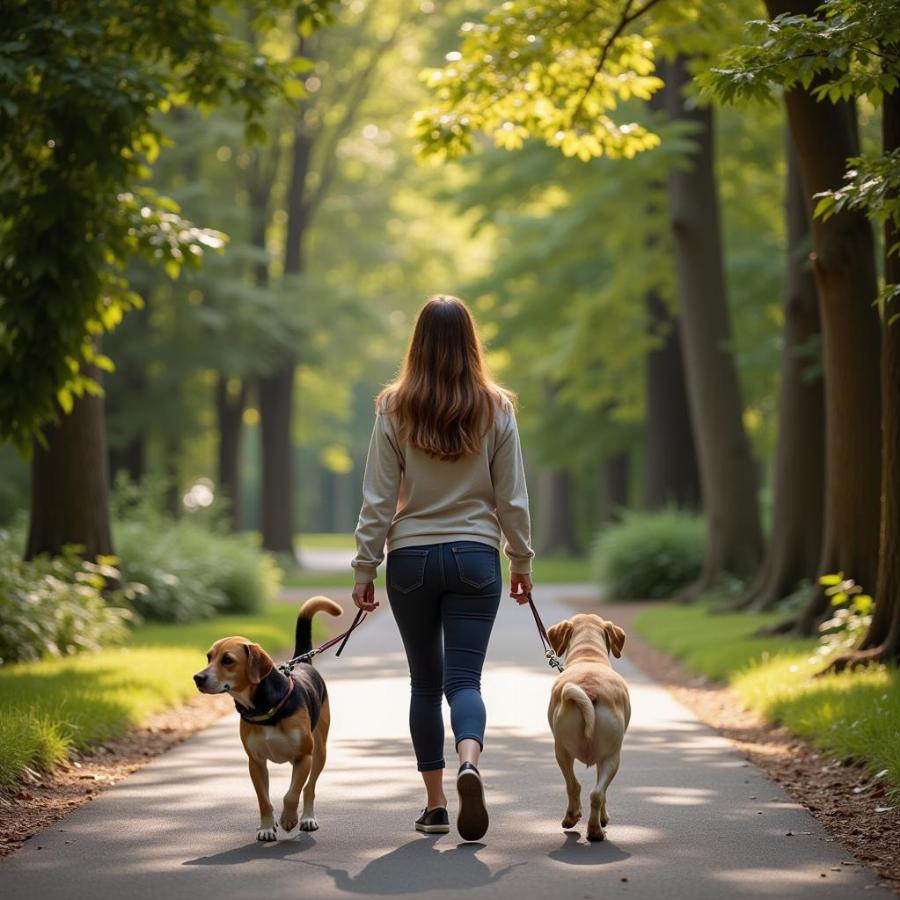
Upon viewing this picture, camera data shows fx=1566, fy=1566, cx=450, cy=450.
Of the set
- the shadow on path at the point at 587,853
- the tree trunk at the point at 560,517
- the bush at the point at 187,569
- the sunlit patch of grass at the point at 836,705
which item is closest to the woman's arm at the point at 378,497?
the shadow on path at the point at 587,853

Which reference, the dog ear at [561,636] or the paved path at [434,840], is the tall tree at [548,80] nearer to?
the paved path at [434,840]

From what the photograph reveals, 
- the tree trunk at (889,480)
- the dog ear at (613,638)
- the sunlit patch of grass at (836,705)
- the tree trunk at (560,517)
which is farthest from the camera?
the tree trunk at (560,517)

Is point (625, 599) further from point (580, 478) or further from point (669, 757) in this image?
point (580, 478)

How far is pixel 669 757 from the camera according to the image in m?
9.45

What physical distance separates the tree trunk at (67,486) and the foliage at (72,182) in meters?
3.92

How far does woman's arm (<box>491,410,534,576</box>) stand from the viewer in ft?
22.0

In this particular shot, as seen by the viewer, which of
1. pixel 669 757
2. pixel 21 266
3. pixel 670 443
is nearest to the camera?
pixel 669 757

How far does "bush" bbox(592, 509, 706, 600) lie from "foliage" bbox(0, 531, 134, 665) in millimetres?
11050

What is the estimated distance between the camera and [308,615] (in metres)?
6.89

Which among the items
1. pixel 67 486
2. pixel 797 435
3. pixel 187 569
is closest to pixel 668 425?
pixel 797 435

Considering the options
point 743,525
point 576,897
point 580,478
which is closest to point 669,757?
point 576,897

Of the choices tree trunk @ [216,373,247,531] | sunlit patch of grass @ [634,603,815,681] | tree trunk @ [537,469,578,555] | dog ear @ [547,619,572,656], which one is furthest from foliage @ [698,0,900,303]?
tree trunk @ [537,469,578,555]

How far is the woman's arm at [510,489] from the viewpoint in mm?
6707

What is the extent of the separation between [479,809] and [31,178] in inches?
294
